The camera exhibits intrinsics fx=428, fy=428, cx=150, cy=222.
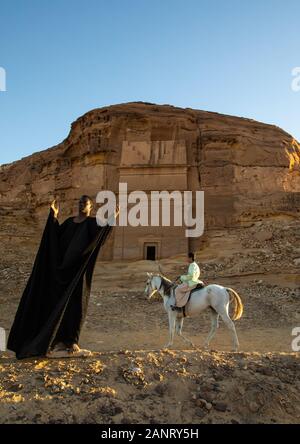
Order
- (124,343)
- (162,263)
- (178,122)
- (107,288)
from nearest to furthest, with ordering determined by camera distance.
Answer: (124,343)
(107,288)
(162,263)
(178,122)

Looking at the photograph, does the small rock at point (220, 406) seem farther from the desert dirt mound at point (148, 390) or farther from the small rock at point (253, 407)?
the small rock at point (253, 407)

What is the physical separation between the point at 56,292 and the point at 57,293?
2 centimetres

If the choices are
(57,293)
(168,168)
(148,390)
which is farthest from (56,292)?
(168,168)

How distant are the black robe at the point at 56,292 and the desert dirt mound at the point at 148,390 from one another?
11.6 inches

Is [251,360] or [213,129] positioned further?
[213,129]

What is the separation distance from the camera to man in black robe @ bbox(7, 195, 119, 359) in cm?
537

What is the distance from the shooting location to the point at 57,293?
5.62 m

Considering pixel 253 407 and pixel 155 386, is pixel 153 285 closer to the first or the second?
pixel 155 386

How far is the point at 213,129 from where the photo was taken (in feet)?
86.5

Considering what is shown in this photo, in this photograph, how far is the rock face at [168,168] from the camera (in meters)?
23.0

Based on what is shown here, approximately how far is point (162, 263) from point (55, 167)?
13245 millimetres

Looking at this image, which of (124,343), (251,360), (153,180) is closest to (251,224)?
(153,180)

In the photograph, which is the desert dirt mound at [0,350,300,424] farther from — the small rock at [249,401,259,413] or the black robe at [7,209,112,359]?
the black robe at [7,209,112,359]
